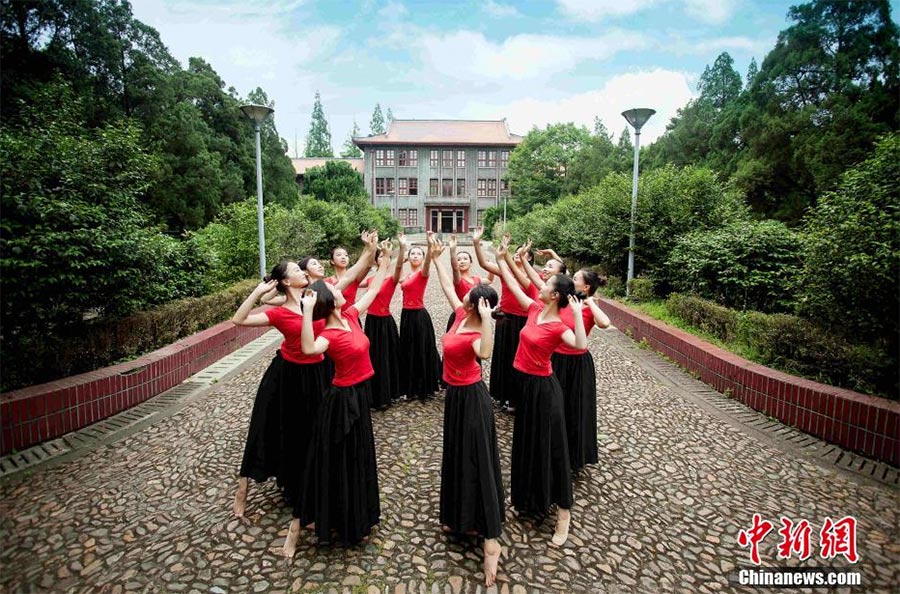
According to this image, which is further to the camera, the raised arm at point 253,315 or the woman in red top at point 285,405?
the woman in red top at point 285,405

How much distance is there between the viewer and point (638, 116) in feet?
36.3

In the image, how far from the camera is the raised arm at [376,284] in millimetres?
3598

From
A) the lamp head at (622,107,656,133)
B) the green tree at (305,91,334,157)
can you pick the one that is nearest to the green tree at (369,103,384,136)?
→ the green tree at (305,91,334,157)

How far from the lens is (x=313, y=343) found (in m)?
3.03

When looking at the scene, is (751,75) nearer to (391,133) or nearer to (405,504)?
(405,504)

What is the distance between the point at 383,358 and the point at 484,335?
292 centimetres

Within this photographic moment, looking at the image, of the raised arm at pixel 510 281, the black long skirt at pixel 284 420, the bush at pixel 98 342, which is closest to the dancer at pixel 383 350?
the raised arm at pixel 510 281

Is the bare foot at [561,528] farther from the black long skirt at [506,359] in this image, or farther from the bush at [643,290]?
the bush at [643,290]

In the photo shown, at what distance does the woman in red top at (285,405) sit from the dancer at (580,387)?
212 centimetres

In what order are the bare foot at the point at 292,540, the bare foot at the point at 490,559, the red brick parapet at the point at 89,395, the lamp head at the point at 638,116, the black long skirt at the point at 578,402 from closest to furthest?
the bare foot at the point at 490,559 < the bare foot at the point at 292,540 < the black long skirt at the point at 578,402 < the red brick parapet at the point at 89,395 < the lamp head at the point at 638,116

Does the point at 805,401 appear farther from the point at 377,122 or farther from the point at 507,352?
the point at 377,122

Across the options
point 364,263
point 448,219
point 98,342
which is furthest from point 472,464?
point 448,219

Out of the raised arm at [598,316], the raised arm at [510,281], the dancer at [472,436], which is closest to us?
the dancer at [472,436]

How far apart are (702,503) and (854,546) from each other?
95 centimetres
